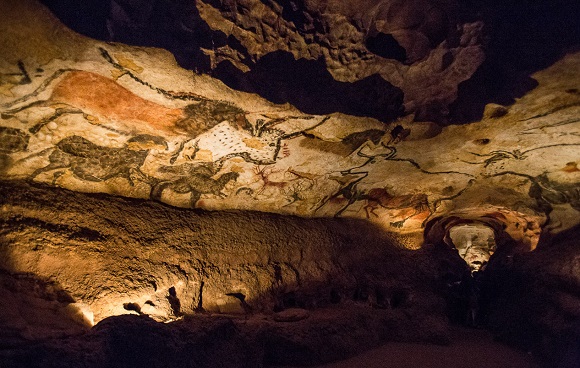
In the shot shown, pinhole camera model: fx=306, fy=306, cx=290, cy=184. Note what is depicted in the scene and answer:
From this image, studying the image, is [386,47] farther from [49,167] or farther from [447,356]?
[447,356]

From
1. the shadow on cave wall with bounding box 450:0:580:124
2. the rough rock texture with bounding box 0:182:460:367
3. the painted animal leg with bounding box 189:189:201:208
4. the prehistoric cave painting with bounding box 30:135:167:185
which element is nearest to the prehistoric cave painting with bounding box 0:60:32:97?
the prehistoric cave painting with bounding box 30:135:167:185

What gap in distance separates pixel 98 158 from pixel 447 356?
444 cm

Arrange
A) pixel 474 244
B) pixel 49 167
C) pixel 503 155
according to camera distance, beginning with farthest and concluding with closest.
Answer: pixel 474 244
pixel 503 155
pixel 49 167

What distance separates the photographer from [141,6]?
2.09 meters

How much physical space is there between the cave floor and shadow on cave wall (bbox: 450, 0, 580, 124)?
2845 mm

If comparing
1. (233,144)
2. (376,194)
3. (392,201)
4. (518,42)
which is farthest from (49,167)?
(392,201)

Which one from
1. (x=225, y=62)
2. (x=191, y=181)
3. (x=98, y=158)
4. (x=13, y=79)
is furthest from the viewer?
(x=191, y=181)

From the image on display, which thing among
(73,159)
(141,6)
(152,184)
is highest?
(141,6)

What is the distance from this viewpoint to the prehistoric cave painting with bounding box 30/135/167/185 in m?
2.93

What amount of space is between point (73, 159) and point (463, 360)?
4.72 metres

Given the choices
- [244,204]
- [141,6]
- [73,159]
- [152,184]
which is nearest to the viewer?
[141,6]

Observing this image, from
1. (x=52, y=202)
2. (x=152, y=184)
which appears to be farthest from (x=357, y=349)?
(x=52, y=202)

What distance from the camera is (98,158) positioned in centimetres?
311

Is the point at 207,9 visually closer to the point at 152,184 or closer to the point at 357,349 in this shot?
the point at 152,184
